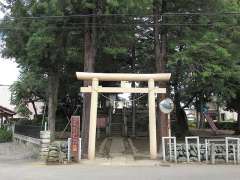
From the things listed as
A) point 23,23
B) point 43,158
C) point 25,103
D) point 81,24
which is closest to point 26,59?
point 23,23

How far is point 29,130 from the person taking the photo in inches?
1347

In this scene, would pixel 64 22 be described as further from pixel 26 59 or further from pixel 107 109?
pixel 107 109

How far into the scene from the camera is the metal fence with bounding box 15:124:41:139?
3095 centimetres

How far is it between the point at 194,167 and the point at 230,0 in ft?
37.4

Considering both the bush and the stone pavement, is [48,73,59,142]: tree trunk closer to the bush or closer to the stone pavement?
the stone pavement

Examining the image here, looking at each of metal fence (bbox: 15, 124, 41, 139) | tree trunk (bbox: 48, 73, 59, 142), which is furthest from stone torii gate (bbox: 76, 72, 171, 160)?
tree trunk (bbox: 48, 73, 59, 142)

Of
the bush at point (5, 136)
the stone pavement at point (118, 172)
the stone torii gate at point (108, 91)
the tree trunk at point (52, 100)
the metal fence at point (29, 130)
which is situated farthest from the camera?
the bush at point (5, 136)

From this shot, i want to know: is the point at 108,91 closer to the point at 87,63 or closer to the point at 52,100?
the point at 87,63

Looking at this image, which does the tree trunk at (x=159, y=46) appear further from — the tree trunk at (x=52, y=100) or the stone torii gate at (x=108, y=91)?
the tree trunk at (x=52, y=100)

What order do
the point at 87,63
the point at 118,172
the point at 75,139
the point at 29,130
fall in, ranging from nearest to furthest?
the point at 118,172 → the point at 75,139 → the point at 87,63 → the point at 29,130

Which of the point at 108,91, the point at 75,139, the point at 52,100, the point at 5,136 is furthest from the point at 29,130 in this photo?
the point at 75,139

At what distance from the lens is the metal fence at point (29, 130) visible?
31.0 m

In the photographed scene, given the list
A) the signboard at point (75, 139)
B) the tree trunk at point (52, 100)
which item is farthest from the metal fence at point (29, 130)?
the signboard at point (75, 139)

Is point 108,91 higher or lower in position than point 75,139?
higher
